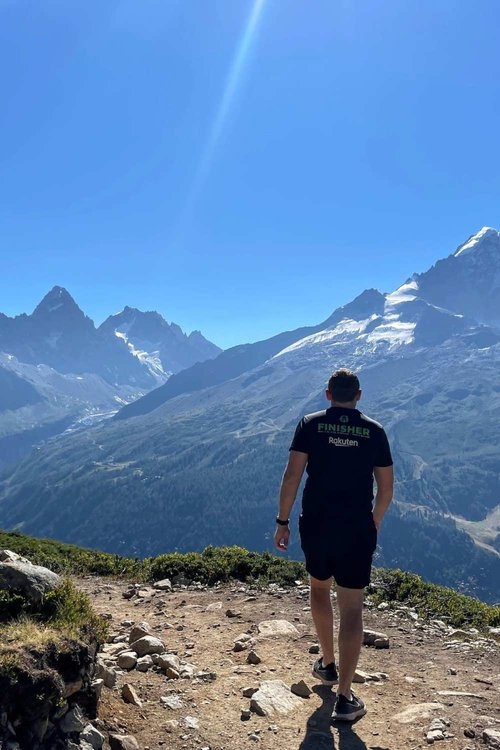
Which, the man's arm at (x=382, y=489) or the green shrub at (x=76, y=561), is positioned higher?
the man's arm at (x=382, y=489)

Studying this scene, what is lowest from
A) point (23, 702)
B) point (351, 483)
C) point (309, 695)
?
point (309, 695)

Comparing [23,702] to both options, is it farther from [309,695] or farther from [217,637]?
[217,637]

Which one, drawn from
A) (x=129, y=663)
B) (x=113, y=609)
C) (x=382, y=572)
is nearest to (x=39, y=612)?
(x=129, y=663)

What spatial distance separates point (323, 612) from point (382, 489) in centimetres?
208

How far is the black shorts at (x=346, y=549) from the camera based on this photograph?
7.54 m

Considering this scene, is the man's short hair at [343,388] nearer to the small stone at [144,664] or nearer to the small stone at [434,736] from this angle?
the small stone at [434,736]

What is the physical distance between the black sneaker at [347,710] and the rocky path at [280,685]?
122 mm

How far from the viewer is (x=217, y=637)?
1092 centimetres

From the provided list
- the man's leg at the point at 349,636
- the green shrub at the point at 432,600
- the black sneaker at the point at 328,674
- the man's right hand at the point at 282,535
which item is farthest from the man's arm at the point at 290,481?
the green shrub at the point at 432,600

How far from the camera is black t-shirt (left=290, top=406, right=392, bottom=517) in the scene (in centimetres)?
767

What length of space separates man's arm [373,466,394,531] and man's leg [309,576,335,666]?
4.08 ft

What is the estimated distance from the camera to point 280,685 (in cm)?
828

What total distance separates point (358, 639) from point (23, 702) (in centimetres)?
435

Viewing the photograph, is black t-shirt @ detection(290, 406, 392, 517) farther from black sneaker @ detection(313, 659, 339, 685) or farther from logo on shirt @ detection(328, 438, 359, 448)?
black sneaker @ detection(313, 659, 339, 685)
